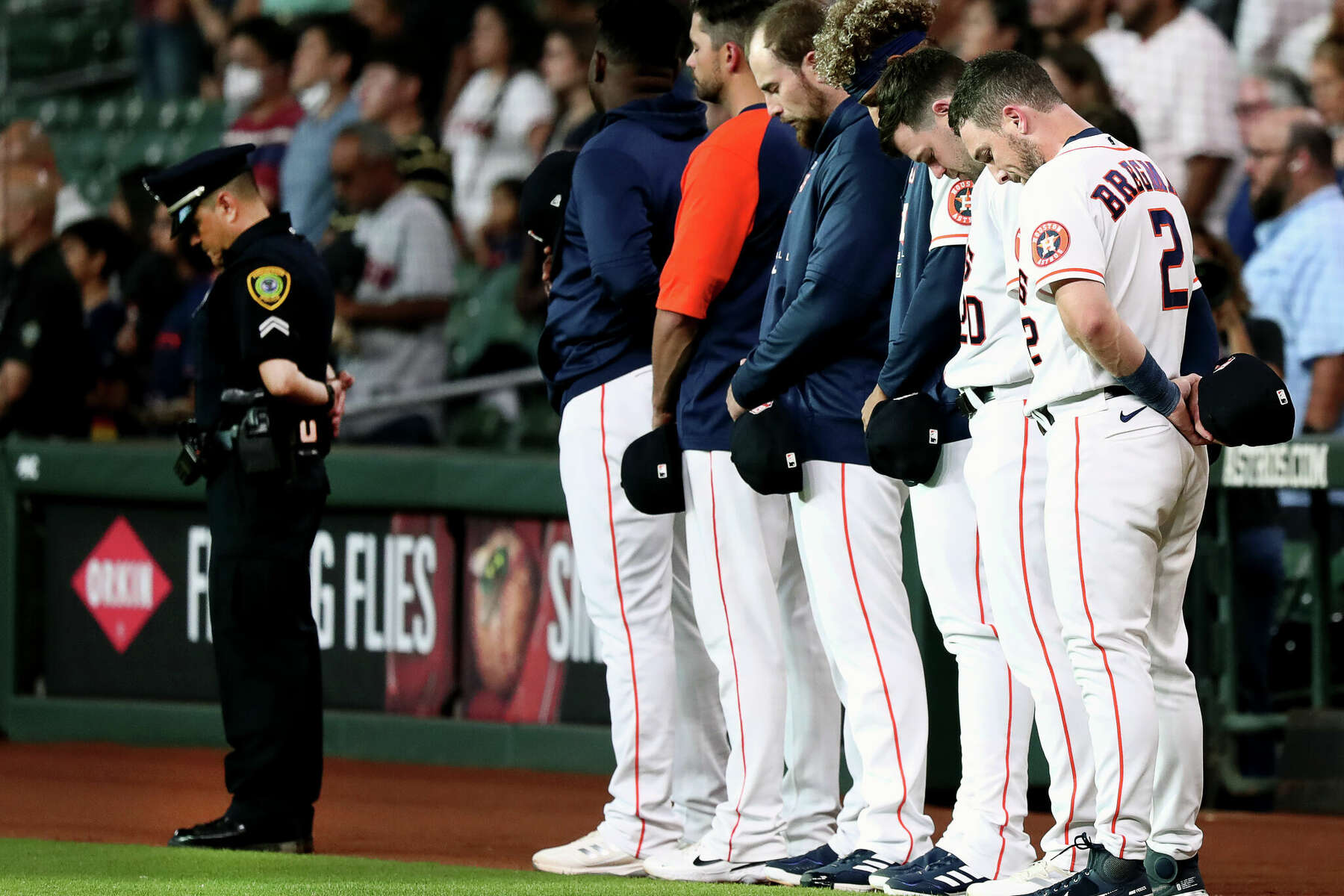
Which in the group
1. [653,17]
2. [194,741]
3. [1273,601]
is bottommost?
[194,741]

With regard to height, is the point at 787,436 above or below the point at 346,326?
below

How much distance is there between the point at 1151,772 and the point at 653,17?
2.36 m

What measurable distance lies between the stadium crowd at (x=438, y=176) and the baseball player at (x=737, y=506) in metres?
3.00

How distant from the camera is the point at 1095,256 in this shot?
3531 millimetres

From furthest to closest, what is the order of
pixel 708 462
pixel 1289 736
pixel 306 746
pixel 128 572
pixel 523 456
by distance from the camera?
pixel 128 572
pixel 523 456
pixel 1289 736
pixel 306 746
pixel 708 462

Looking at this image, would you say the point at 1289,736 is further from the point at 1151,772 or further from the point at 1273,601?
the point at 1151,772

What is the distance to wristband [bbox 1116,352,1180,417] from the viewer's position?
11.6 feet

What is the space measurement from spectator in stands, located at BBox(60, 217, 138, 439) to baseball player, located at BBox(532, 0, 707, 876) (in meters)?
5.34

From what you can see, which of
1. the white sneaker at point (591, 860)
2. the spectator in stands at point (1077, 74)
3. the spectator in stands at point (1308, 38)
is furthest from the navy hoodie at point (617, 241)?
the spectator in stands at point (1308, 38)

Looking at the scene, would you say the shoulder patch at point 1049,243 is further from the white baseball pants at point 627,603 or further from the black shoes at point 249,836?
the black shoes at point 249,836

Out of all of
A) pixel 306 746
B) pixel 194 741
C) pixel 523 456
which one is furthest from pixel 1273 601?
pixel 194 741

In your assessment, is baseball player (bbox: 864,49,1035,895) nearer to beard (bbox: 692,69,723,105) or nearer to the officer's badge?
Answer: beard (bbox: 692,69,723,105)

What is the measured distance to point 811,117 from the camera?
443 cm

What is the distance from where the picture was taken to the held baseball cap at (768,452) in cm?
418
